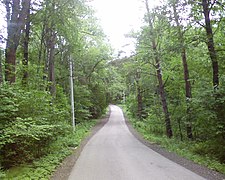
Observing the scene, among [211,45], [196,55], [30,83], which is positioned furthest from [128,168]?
[196,55]

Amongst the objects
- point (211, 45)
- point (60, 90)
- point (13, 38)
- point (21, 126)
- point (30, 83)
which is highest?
point (13, 38)

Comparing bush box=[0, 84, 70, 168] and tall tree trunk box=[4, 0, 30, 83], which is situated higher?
tall tree trunk box=[4, 0, 30, 83]

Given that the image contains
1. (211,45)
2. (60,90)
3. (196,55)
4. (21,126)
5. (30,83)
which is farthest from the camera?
(60,90)

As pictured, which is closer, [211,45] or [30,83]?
[211,45]

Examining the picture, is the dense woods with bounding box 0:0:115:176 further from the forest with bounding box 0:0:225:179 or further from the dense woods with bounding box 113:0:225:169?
the dense woods with bounding box 113:0:225:169

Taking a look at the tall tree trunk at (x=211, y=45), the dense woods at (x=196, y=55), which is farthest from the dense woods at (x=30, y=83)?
the tall tree trunk at (x=211, y=45)

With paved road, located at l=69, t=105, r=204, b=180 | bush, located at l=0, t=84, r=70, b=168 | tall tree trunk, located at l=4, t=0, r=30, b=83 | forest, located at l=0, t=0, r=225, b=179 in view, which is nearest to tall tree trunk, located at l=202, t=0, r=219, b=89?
forest, located at l=0, t=0, r=225, b=179

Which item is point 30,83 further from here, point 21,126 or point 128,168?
point 128,168

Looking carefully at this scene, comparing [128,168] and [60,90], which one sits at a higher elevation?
[60,90]

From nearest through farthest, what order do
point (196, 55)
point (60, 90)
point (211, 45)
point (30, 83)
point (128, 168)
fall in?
point (128, 168) → point (211, 45) → point (30, 83) → point (196, 55) → point (60, 90)

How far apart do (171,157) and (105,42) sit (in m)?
23.0

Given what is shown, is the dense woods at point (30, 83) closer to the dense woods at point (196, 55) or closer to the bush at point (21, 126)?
the bush at point (21, 126)

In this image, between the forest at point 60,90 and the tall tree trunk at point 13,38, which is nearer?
the forest at point 60,90

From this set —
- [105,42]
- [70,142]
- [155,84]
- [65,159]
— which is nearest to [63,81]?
[105,42]
